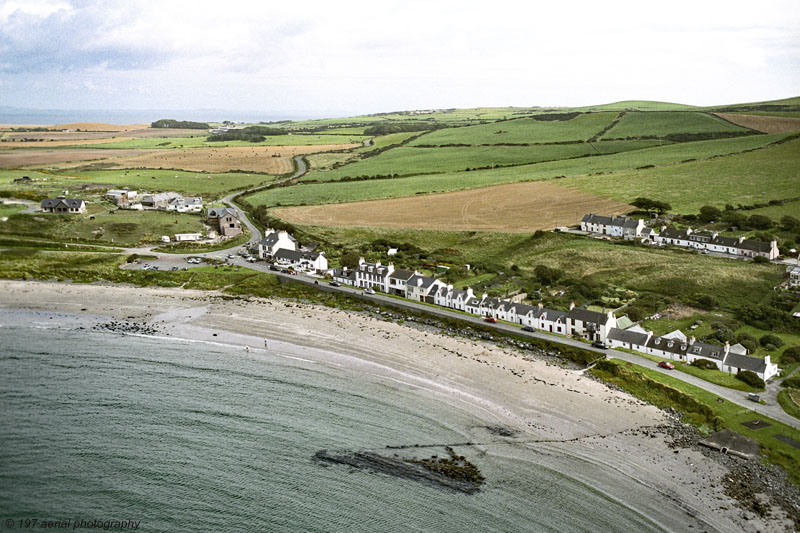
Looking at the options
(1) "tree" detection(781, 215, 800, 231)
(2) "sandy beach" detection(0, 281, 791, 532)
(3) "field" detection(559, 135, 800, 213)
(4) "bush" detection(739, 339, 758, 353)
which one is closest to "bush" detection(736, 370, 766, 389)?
(4) "bush" detection(739, 339, 758, 353)

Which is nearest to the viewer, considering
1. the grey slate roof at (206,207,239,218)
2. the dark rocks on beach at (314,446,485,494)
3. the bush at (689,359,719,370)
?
the dark rocks on beach at (314,446,485,494)

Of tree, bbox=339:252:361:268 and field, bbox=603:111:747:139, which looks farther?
field, bbox=603:111:747:139

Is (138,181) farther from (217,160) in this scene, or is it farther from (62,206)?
(217,160)

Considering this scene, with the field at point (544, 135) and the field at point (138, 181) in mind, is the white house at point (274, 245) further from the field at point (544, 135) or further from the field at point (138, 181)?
the field at point (544, 135)

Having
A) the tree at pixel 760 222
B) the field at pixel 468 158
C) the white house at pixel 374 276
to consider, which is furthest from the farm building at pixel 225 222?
the tree at pixel 760 222

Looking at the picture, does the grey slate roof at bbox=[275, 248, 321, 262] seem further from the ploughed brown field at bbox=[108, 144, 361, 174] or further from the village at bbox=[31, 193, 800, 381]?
the ploughed brown field at bbox=[108, 144, 361, 174]

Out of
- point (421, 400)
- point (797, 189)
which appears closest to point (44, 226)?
point (421, 400)

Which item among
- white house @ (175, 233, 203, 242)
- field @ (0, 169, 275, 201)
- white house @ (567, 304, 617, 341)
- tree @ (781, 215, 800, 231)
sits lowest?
white house @ (567, 304, 617, 341)

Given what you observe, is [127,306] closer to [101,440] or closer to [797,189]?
[101,440]
